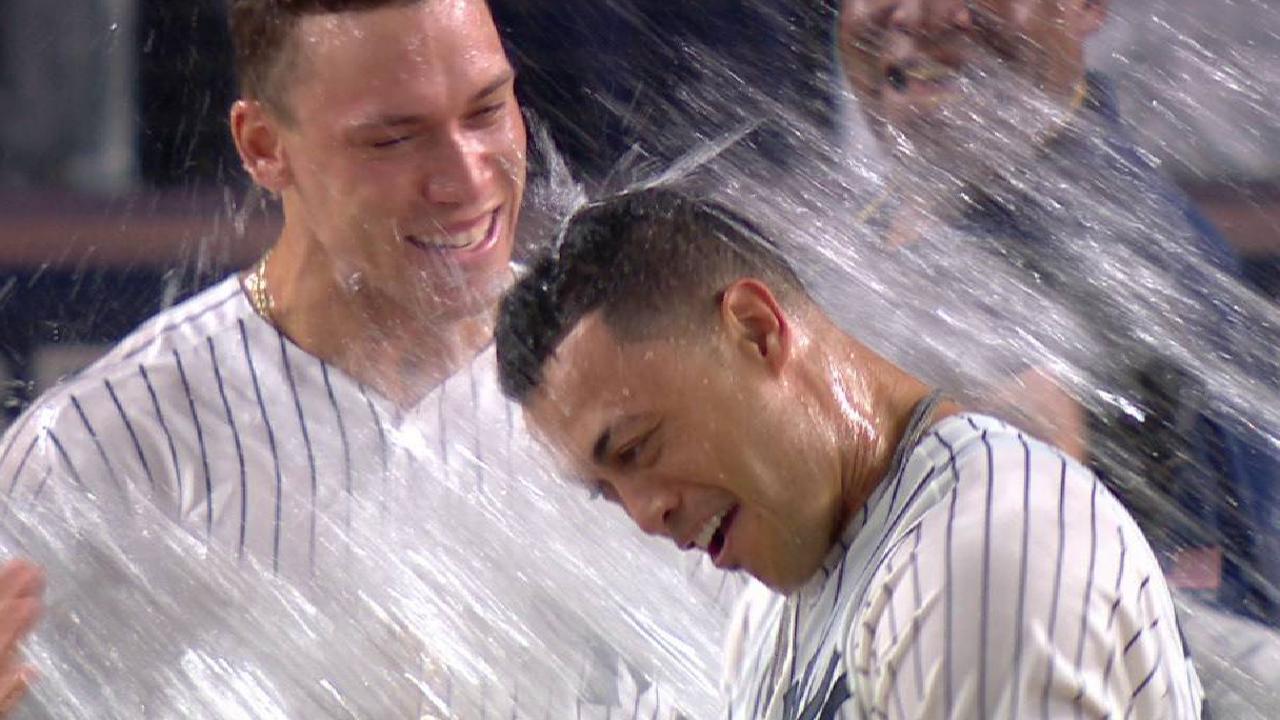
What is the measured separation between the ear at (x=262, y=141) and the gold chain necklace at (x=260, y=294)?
0.08 m

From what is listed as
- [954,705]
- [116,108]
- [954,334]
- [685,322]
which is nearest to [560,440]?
[685,322]

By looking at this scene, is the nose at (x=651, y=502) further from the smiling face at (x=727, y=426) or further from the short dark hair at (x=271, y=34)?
the short dark hair at (x=271, y=34)

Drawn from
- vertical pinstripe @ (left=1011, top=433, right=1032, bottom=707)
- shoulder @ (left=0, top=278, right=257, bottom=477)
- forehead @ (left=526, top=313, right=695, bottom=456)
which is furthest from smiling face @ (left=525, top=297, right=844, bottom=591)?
shoulder @ (left=0, top=278, right=257, bottom=477)

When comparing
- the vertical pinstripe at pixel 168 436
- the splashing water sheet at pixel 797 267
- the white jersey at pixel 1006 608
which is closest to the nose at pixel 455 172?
the splashing water sheet at pixel 797 267

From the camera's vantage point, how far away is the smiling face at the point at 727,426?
30.7 inches

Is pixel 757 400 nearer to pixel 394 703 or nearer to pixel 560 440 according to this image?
pixel 560 440

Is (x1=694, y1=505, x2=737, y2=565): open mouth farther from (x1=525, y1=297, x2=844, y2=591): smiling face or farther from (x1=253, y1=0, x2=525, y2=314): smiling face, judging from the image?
(x1=253, y1=0, x2=525, y2=314): smiling face

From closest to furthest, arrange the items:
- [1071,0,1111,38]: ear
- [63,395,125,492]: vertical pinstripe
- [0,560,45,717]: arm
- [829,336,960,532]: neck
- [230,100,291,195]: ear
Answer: [829,336,960,532]: neck < [0,560,45,717]: arm < [63,395,125,492]: vertical pinstripe < [230,100,291,195]: ear < [1071,0,1111,38]: ear

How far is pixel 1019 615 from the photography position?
64cm

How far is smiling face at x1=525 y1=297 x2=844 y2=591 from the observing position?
779 mm

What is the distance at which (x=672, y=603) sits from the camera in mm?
1136

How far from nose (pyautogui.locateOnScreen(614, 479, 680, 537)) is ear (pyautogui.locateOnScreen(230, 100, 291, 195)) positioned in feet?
1.55

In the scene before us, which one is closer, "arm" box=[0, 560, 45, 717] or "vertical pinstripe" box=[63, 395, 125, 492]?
"arm" box=[0, 560, 45, 717]

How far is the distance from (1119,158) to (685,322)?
693mm
